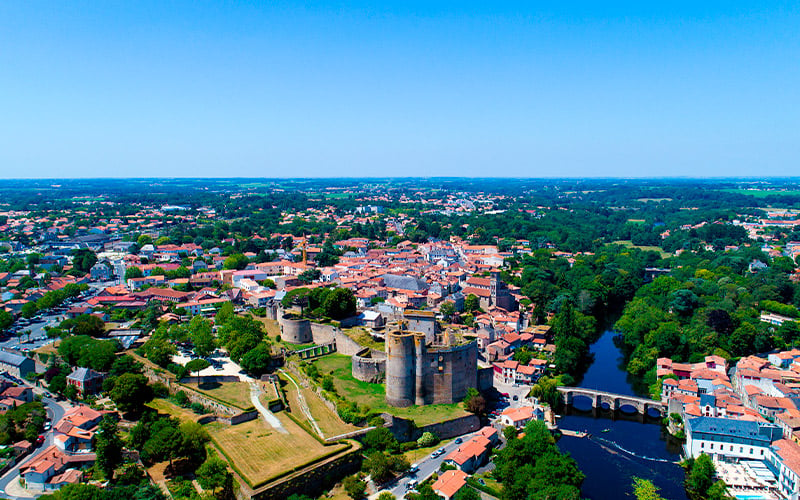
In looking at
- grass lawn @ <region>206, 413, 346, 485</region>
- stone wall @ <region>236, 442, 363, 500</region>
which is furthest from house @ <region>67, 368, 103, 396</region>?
stone wall @ <region>236, 442, 363, 500</region>

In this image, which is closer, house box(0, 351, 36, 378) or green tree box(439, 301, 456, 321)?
house box(0, 351, 36, 378)

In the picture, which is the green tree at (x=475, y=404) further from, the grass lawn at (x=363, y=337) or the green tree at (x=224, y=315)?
the green tree at (x=224, y=315)

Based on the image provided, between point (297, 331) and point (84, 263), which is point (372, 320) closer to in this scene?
point (297, 331)

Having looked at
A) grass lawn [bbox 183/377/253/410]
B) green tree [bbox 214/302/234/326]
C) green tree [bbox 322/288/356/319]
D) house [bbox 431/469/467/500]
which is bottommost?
house [bbox 431/469/467/500]

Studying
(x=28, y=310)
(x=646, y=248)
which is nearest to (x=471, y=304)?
(x=28, y=310)

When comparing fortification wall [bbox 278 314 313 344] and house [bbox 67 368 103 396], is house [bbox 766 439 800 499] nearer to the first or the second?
fortification wall [bbox 278 314 313 344]

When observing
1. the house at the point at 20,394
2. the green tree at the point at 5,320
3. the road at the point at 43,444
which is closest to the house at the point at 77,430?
the road at the point at 43,444
